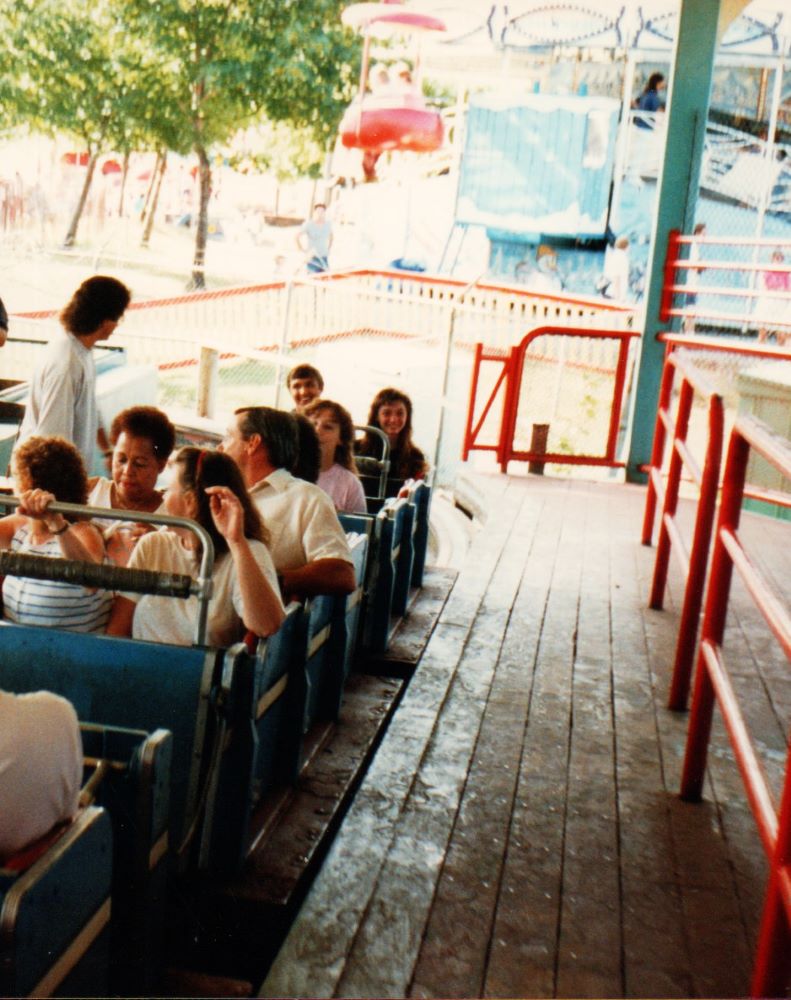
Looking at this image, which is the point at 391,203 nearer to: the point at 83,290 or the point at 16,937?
the point at 83,290

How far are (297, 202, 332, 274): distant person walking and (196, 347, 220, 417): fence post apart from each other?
11.0m

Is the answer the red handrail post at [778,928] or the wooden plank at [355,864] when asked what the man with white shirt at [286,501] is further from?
the red handrail post at [778,928]

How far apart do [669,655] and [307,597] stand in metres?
1.86

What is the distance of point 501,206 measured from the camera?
1972cm

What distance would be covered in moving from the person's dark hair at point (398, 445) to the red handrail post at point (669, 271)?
126 inches

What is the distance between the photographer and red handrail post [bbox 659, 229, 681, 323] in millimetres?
8328

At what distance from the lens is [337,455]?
481 cm

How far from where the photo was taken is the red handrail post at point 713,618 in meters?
3.08

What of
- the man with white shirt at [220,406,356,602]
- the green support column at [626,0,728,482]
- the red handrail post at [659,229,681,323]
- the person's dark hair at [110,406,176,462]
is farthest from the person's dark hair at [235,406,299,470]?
the red handrail post at [659,229,681,323]

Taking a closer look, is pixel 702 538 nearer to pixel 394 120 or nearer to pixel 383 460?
pixel 383 460

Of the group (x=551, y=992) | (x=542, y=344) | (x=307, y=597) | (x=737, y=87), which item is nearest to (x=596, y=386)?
(x=542, y=344)

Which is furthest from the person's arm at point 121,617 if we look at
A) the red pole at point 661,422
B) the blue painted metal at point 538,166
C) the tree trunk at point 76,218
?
the tree trunk at point 76,218

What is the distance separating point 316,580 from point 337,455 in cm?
127

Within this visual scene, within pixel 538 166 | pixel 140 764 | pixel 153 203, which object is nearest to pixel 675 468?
pixel 140 764
